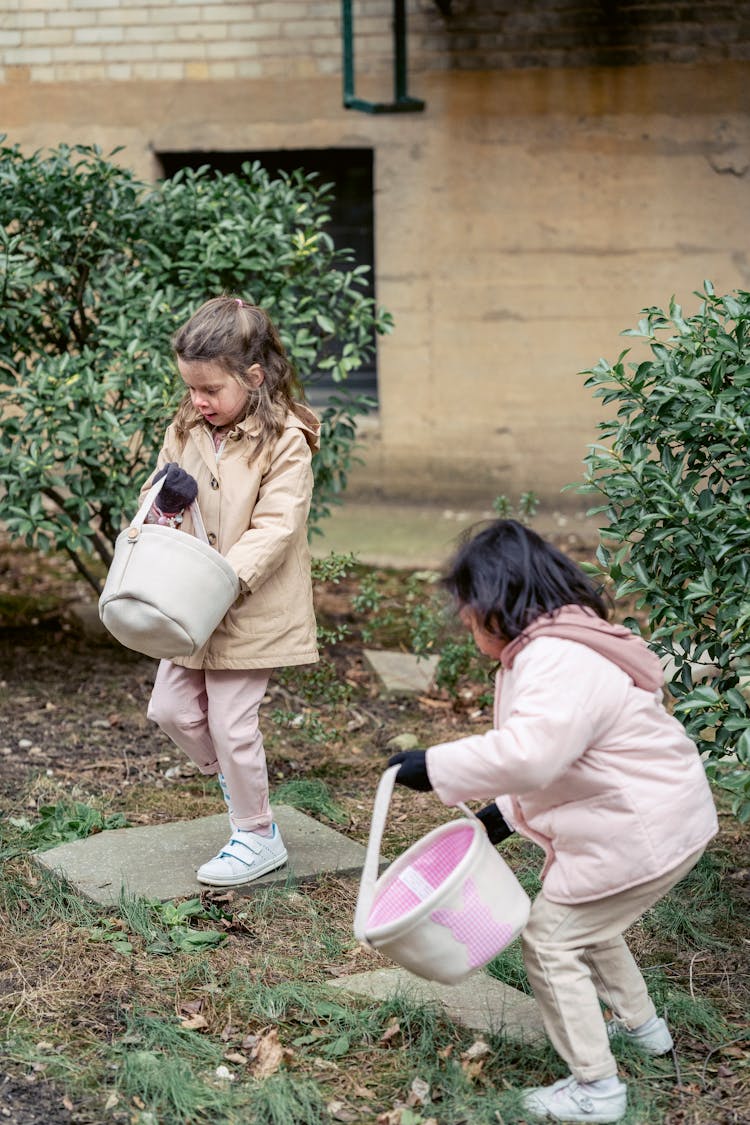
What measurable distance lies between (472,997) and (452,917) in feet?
2.41

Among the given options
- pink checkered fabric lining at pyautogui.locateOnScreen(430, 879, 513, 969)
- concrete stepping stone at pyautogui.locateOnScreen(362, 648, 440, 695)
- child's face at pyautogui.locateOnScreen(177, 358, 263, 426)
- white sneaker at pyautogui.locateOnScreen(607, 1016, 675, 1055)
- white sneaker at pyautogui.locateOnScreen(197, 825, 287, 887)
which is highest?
child's face at pyautogui.locateOnScreen(177, 358, 263, 426)

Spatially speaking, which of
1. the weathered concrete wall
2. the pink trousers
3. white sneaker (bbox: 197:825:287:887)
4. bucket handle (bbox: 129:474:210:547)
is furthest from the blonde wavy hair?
the weathered concrete wall

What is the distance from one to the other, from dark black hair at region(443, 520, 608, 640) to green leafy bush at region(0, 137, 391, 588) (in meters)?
2.85

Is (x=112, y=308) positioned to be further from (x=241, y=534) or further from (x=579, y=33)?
(x=579, y=33)

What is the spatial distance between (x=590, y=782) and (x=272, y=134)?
7080 millimetres

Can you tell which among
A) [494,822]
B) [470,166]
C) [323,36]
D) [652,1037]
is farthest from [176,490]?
[323,36]

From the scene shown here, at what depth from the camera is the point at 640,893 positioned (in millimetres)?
2729

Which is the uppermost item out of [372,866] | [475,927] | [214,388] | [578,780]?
[214,388]

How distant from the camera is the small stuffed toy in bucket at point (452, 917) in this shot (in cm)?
255

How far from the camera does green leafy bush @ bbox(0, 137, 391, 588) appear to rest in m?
5.38

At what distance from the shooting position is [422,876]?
289 centimetres

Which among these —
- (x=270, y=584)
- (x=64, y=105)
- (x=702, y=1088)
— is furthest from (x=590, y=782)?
(x=64, y=105)

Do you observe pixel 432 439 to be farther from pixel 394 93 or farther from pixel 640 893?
pixel 640 893

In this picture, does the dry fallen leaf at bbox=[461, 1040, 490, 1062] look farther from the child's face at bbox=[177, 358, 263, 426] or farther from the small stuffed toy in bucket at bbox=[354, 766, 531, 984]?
the child's face at bbox=[177, 358, 263, 426]
